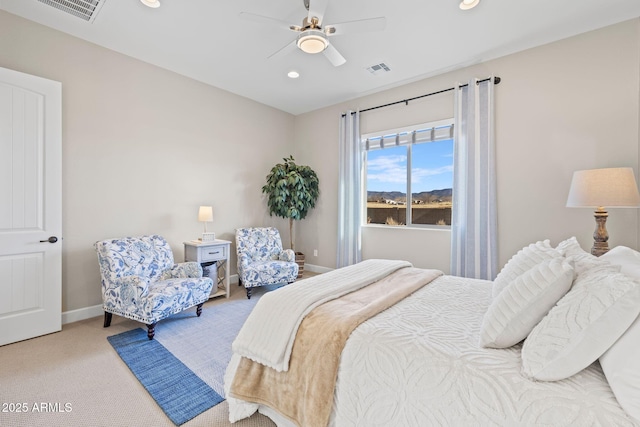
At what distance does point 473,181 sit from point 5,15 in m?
5.00

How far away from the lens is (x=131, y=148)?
3422mm

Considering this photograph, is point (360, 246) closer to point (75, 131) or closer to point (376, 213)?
point (376, 213)

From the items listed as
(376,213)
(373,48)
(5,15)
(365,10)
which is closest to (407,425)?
(365,10)

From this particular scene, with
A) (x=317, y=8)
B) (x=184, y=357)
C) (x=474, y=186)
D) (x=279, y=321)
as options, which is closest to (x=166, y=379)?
(x=184, y=357)

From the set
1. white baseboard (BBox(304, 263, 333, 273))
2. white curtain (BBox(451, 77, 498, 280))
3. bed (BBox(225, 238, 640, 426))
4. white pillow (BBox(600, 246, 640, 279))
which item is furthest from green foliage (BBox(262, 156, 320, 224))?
white pillow (BBox(600, 246, 640, 279))

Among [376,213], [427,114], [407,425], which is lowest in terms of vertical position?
[407,425]

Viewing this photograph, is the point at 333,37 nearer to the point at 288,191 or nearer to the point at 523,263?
the point at 288,191

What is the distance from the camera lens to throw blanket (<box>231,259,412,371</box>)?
1433mm

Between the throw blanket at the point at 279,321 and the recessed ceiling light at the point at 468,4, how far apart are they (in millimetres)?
2549

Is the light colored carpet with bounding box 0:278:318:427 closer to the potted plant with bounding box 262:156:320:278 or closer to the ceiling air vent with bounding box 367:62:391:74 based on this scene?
the potted plant with bounding box 262:156:320:278

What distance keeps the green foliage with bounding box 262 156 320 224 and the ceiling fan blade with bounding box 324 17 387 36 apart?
2.51 meters

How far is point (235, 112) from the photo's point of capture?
450 centimetres

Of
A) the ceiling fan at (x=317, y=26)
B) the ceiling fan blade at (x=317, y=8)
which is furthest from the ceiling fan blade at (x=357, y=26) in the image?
the ceiling fan blade at (x=317, y=8)

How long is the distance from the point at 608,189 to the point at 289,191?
3686 millimetres
